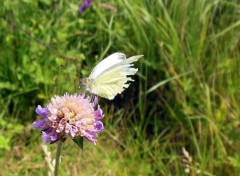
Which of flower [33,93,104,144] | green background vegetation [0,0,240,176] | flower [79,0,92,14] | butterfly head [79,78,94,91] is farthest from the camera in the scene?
flower [79,0,92,14]

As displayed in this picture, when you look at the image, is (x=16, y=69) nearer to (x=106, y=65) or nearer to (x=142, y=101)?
(x=142, y=101)

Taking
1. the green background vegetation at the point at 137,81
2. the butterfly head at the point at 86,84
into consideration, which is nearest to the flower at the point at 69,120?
the butterfly head at the point at 86,84

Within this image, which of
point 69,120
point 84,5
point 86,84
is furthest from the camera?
point 84,5

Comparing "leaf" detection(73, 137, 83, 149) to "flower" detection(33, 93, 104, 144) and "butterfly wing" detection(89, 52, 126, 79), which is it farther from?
"butterfly wing" detection(89, 52, 126, 79)

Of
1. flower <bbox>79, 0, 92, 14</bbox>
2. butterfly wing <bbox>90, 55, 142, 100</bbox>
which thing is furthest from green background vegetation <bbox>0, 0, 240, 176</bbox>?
butterfly wing <bbox>90, 55, 142, 100</bbox>

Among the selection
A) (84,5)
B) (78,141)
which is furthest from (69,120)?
(84,5)

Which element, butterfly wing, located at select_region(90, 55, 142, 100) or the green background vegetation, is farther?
the green background vegetation

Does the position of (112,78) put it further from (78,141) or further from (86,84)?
(78,141)
